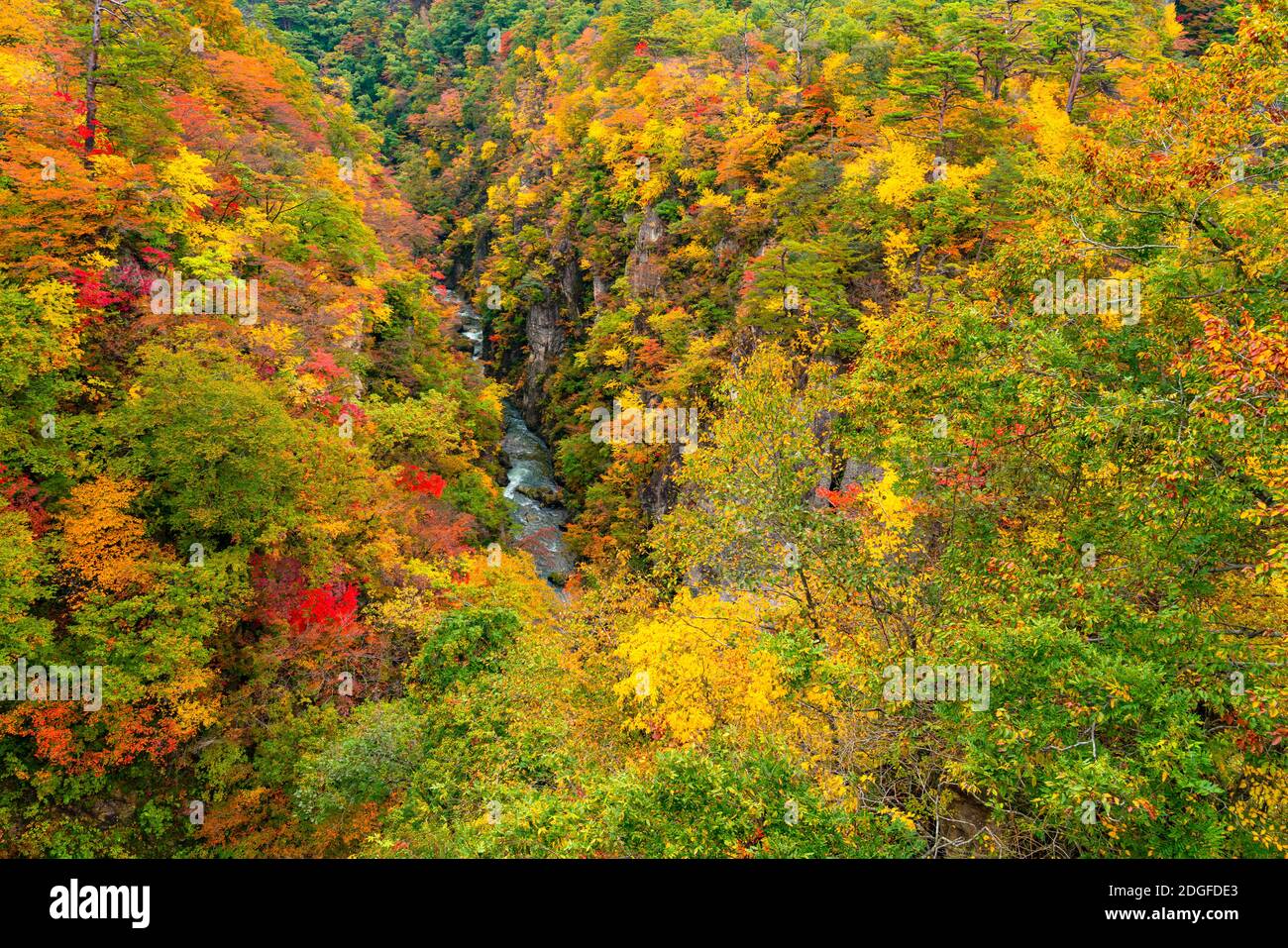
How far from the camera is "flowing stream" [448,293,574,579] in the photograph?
118 feet

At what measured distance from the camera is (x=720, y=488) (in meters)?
13.3

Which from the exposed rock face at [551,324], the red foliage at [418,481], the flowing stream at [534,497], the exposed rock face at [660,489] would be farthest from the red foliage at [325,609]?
the exposed rock face at [551,324]

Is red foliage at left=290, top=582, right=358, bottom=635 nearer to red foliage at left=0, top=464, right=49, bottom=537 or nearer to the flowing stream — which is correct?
red foliage at left=0, top=464, right=49, bottom=537

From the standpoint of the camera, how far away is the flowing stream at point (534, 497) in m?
36.1

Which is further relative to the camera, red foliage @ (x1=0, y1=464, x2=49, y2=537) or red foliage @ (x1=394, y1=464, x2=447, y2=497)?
red foliage @ (x1=394, y1=464, x2=447, y2=497)

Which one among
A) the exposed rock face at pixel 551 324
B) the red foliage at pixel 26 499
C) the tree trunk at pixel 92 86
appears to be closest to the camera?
the red foliage at pixel 26 499

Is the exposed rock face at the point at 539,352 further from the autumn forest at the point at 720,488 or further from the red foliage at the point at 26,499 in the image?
the red foliage at the point at 26,499

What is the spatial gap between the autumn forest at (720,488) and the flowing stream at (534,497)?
50 centimetres

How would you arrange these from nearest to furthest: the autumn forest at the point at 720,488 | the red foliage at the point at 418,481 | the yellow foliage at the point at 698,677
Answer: the autumn forest at the point at 720,488 < the yellow foliage at the point at 698,677 < the red foliage at the point at 418,481

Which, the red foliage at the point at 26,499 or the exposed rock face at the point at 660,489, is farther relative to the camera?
the exposed rock face at the point at 660,489

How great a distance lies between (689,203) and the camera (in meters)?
38.3

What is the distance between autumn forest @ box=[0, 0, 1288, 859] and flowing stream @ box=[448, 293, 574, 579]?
1.63ft

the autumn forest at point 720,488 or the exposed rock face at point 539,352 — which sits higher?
the exposed rock face at point 539,352

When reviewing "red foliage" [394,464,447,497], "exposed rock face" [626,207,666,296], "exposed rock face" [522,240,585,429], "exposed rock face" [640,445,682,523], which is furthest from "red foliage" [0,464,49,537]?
"exposed rock face" [522,240,585,429]
